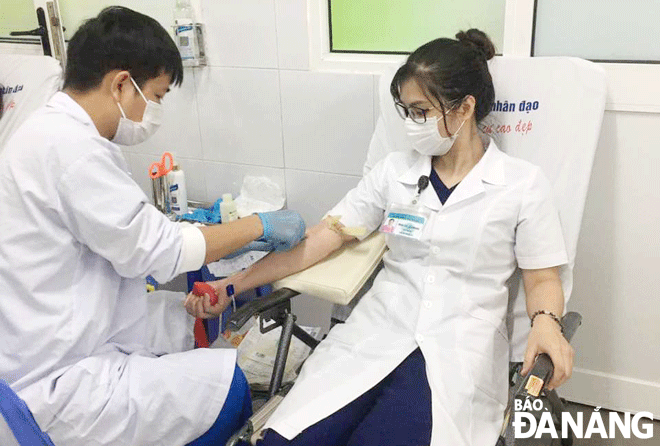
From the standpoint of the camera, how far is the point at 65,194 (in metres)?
1.29

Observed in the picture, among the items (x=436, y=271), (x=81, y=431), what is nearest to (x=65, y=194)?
(x=81, y=431)

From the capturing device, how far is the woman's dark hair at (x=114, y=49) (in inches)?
55.0

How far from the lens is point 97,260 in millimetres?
1416

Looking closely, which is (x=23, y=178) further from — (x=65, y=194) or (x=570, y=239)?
(x=570, y=239)

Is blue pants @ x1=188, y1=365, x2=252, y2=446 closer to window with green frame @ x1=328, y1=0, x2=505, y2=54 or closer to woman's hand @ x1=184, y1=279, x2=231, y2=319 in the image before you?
woman's hand @ x1=184, y1=279, x2=231, y2=319

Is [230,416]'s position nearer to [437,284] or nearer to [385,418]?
[385,418]

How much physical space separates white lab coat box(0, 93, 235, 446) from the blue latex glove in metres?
0.25

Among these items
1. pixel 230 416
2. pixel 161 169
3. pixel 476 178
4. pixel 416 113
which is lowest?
pixel 230 416

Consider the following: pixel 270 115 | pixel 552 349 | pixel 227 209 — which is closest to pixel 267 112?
pixel 270 115

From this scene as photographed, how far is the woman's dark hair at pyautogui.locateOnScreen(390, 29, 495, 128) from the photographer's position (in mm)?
1550

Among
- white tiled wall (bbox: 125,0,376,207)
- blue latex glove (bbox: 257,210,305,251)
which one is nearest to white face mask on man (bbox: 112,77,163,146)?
blue latex glove (bbox: 257,210,305,251)

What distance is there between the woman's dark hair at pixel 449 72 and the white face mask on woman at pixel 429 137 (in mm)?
46

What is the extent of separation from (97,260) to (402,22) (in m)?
1.30

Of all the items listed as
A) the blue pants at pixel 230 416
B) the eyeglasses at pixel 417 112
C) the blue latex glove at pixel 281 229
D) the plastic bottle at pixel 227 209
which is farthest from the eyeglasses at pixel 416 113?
the plastic bottle at pixel 227 209
